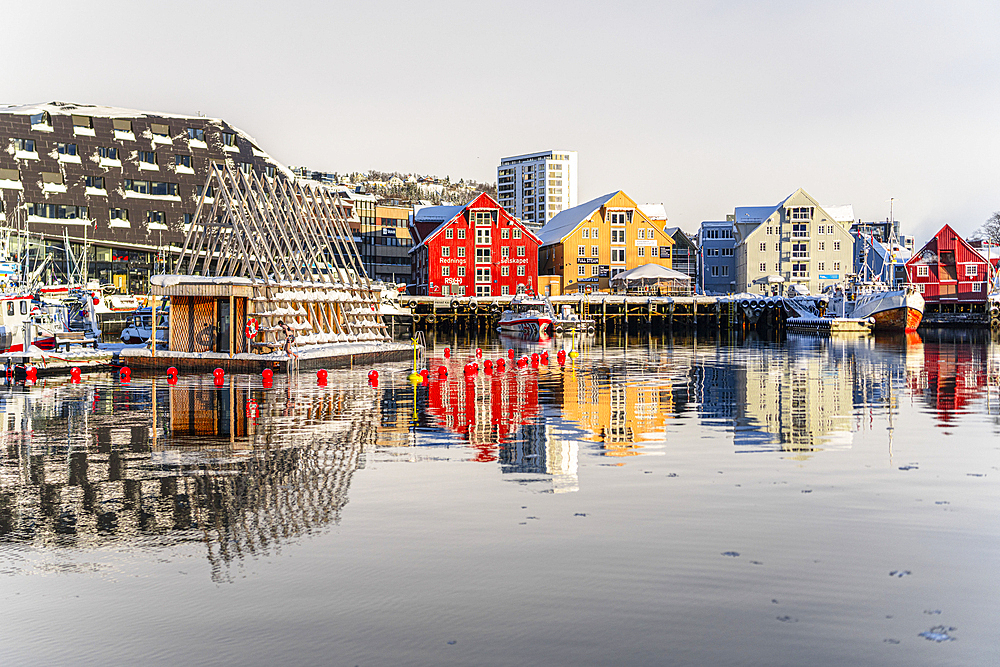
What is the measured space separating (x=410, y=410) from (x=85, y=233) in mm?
92958

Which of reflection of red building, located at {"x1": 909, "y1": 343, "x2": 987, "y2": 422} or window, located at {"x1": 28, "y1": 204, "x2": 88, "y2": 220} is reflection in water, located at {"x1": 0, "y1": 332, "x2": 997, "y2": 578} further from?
window, located at {"x1": 28, "y1": 204, "x2": 88, "y2": 220}

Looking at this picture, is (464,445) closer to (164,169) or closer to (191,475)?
(191,475)

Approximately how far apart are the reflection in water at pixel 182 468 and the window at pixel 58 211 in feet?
279

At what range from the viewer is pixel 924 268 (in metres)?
133

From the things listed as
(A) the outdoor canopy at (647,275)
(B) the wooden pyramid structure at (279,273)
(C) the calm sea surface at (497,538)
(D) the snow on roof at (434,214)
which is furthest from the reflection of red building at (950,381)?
(D) the snow on roof at (434,214)

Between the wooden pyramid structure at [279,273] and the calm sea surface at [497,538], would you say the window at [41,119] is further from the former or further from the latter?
the calm sea surface at [497,538]

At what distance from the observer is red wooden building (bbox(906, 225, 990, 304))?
130 metres

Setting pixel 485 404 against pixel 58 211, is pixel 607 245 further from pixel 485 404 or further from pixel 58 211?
pixel 485 404

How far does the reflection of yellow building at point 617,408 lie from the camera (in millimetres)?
20734

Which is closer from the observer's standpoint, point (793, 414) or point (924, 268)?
point (793, 414)

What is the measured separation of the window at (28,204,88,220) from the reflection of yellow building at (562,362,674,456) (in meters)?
86.2

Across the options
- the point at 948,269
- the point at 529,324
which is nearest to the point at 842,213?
the point at 948,269

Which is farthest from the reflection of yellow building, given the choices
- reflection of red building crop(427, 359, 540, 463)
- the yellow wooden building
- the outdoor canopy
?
the yellow wooden building

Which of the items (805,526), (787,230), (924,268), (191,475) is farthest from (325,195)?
(924,268)
